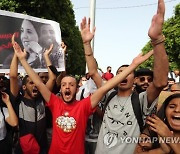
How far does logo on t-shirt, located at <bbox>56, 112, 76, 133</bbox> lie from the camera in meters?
2.97

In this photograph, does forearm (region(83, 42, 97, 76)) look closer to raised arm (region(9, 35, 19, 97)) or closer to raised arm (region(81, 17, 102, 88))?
raised arm (region(81, 17, 102, 88))

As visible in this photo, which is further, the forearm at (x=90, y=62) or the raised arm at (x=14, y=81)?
the raised arm at (x=14, y=81)

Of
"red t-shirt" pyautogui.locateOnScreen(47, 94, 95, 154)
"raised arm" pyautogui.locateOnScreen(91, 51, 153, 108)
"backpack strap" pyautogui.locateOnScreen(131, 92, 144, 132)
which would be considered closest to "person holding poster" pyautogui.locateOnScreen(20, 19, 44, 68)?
"red t-shirt" pyautogui.locateOnScreen(47, 94, 95, 154)

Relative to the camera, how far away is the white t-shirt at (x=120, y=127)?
2625mm

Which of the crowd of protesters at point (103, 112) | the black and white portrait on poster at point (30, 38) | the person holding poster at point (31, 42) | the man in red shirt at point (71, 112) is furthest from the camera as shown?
the person holding poster at point (31, 42)

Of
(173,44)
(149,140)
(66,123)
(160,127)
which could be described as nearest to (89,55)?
(66,123)

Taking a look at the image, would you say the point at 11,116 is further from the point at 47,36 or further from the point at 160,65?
the point at 47,36

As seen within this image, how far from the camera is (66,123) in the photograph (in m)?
2.98

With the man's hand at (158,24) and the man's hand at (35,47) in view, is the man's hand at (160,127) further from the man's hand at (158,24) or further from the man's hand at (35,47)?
the man's hand at (35,47)

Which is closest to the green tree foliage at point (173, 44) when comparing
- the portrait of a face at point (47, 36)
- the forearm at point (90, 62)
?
the portrait of a face at point (47, 36)

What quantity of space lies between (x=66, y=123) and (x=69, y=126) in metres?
0.04

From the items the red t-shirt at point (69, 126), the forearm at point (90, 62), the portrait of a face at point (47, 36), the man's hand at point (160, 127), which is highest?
the portrait of a face at point (47, 36)

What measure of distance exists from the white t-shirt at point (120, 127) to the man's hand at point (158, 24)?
518 mm

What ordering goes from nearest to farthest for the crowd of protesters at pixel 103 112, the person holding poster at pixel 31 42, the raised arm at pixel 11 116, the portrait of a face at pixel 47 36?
1. the crowd of protesters at pixel 103 112
2. the raised arm at pixel 11 116
3. the person holding poster at pixel 31 42
4. the portrait of a face at pixel 47 36
